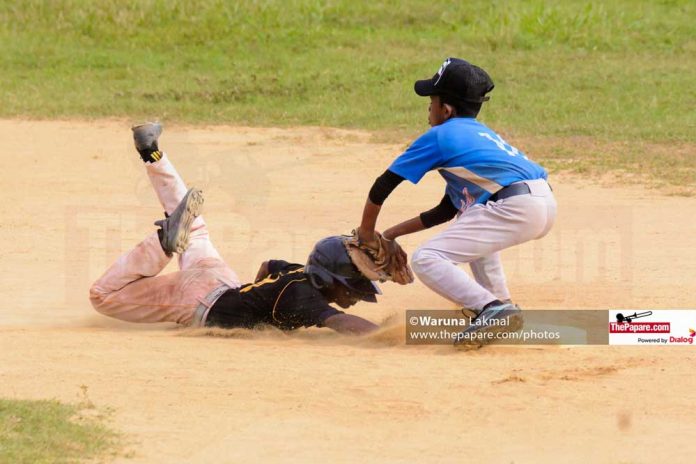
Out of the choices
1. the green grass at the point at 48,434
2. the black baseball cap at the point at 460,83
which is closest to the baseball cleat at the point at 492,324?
the black baseball cap at the point at 460,83

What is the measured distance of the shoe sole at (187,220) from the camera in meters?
7.14

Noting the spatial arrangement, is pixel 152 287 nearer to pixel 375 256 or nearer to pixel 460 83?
pixel 375 256

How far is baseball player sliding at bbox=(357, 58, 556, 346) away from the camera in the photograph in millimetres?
6609

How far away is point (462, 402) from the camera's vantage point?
5.67 m

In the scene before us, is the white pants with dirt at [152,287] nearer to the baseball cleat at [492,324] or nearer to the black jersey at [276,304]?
the black jersey at [276,304]

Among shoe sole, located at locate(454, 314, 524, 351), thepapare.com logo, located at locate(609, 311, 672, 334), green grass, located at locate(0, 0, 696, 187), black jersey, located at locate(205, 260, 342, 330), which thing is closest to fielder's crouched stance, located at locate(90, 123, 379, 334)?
black jersey, located at locate(205, 260, 342, 330)

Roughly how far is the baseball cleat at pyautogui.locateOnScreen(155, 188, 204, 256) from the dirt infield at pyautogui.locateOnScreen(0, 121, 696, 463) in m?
0.50

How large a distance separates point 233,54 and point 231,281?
9.39 m

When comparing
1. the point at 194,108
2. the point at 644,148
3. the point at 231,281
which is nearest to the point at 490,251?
the point at 231,281

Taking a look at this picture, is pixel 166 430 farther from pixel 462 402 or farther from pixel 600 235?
pixel 600 235

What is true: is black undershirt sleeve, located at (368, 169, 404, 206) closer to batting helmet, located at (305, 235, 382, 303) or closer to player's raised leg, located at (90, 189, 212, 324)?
batting helmet, located at (305, 235, 382, 303)

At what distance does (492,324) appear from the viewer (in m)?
6.46

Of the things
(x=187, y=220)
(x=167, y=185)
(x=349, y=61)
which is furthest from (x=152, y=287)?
(x=349, y=61)

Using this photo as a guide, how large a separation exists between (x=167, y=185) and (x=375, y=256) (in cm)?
151
